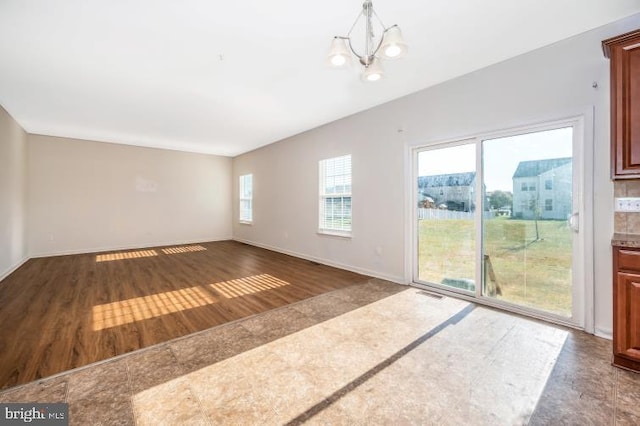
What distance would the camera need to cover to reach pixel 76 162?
6.21 m

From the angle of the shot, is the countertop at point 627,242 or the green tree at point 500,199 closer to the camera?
the countertop at point 627,242

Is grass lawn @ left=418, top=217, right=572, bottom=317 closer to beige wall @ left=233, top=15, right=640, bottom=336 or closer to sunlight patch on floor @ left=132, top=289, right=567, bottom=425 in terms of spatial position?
beige wall @ left=233, top=15, right=640, bottom=336

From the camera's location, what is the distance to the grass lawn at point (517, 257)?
2.65 m

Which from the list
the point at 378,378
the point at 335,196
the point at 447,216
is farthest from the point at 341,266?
the point at 378,378

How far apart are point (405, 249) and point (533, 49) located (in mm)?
2608

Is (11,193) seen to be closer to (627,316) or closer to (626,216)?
(627,316)

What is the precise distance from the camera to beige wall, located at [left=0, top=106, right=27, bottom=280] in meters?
4.23

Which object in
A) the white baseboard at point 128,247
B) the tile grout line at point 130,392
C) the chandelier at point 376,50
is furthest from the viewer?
the white baseboard at point 128,247

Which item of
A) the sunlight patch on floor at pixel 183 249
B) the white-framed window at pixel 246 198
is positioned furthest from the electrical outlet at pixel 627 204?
the sunlight patch on floor at pixel 183 249

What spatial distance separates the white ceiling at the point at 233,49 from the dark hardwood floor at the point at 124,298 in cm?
272

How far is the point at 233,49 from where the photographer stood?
8.86ft

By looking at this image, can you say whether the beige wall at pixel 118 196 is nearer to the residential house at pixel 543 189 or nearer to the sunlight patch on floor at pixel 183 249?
the sunlight patch on floor at pixel 183 249

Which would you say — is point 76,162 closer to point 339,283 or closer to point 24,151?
point 24,151

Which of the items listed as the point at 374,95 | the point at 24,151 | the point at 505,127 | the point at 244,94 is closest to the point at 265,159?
the point at 244,94
